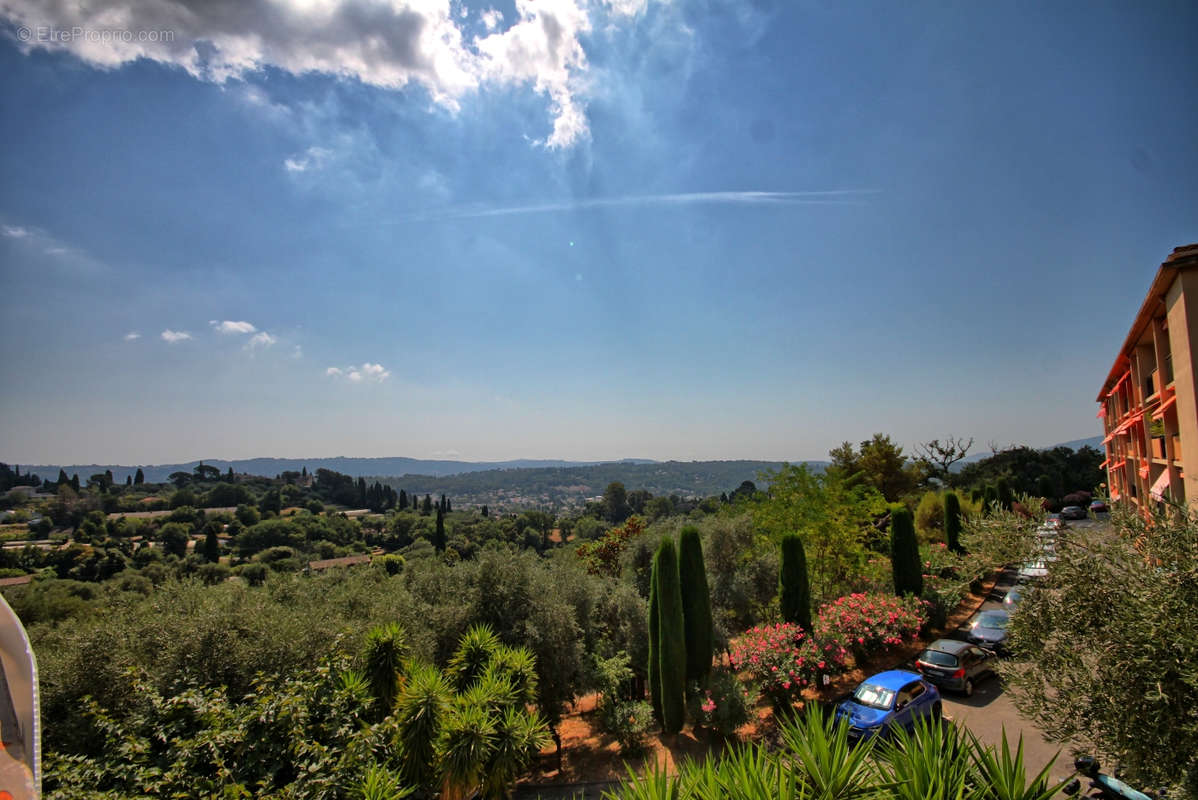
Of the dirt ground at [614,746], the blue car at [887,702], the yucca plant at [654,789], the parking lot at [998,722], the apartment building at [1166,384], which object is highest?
Result: the apartment building at [1166,384]

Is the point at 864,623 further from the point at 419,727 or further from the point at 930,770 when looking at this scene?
the point at 930,770

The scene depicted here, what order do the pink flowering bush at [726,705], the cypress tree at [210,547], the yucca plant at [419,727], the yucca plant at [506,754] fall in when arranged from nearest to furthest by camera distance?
the yucca plant at [419,727] < the yucca plant at [506,754] < the pink flowering bush at [726,705] < the cypress tree at [210,547]

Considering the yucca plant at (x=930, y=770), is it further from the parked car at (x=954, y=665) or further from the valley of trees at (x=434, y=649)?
the parked car at (x=954, y=665)

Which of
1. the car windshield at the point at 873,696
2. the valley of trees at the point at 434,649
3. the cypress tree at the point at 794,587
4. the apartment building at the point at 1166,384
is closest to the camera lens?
the valley of trees at the point at 434,649

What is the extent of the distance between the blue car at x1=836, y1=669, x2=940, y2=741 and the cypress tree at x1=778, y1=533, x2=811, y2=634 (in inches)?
Result: 146

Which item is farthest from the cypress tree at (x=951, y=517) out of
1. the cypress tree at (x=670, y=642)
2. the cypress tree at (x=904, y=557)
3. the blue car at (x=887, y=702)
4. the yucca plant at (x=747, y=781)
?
the yucca plant at (x=747, y=781)

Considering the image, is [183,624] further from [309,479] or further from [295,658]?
[309,479]

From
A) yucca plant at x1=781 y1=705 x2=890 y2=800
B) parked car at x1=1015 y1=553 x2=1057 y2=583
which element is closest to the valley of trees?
parked car at x1=1015 y1=553 x2=1057 y2=583

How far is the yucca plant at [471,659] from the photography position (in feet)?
31.3

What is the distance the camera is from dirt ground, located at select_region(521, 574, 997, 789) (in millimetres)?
10617

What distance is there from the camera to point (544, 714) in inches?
441

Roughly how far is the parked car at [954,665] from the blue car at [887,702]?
197 centimetres

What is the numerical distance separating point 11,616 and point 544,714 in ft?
32.1

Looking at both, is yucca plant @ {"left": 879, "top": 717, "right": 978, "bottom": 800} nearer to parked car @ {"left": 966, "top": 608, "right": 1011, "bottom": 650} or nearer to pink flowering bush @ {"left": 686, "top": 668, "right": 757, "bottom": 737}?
pink flowering bush @ {"left": 686, "top": 668, "right": 757, "bottom": 737}
